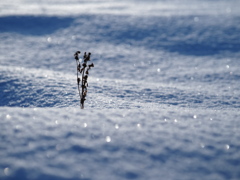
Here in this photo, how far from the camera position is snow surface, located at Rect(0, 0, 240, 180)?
1.75 meters

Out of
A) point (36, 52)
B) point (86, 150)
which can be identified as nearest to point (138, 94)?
point (86, 150)

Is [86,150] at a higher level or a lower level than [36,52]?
lower

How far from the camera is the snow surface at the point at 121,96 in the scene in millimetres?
Answer: 1754

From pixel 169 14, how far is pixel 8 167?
381 inches

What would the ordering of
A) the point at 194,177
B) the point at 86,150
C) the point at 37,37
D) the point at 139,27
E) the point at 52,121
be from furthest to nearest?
the point at 139,27 < the point at 37,37 < the point at 52,121 < the point at 86,150 < the point at 194,177

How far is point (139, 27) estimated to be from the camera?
29.0 feet

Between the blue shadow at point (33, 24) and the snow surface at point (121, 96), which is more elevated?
the blue shadow at point (33, 24)

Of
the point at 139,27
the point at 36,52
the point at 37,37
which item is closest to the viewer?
the point at 36,52

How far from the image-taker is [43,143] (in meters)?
1.91

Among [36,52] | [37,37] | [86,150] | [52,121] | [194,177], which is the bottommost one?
[194,177]

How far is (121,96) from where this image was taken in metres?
4.25

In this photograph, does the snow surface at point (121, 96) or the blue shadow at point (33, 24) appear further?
the blue shadow at point (33, 24)

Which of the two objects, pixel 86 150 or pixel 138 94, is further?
pixel 138 94

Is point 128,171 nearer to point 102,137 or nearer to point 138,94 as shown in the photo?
point 102,137
